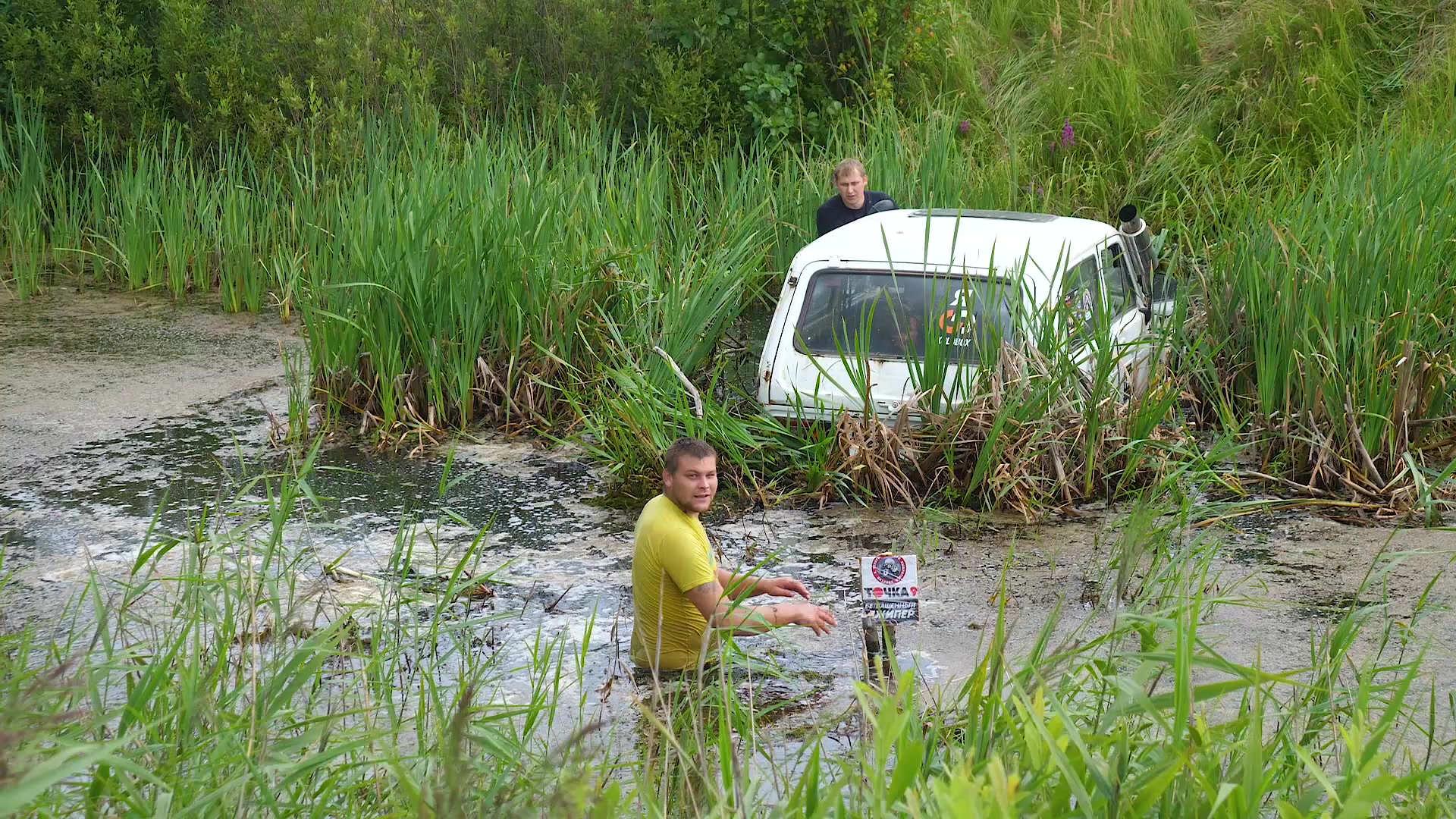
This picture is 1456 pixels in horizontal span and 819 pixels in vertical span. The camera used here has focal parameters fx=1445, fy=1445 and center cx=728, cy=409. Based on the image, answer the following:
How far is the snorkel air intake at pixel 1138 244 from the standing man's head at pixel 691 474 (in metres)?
4.15

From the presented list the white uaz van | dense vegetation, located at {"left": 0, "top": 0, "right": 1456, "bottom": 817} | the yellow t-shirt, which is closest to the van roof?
the white uaz van

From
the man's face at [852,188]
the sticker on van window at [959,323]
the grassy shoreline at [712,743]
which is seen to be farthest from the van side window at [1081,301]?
the grassy shoreline at [712,743]

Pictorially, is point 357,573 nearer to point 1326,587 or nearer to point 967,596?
point 967,596

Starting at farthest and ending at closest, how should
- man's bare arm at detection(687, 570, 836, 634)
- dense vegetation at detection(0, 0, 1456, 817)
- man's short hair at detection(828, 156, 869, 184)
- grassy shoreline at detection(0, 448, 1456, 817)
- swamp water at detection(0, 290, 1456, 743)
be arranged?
man's short hair at detection(828, 156, 869, 184) → swamp water at detection(0, 290, 1456, 743) → man's bare arm at detection(687, 570, 836, 634) → dense vegetation at detection(0, 0, 1456, 817) → grassy shoreline at detection(0, 448, 1456, 817)

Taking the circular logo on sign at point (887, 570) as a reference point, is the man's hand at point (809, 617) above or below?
below

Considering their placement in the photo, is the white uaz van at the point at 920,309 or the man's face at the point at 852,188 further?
the man's face at the point at 852,188

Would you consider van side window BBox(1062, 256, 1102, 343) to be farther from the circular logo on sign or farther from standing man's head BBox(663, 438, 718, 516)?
the circular logo on sign

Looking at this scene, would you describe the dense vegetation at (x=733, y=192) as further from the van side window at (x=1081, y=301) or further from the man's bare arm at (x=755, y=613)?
the man's bare arm at (x=755, y=613)

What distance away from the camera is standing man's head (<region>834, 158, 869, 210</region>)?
845cm

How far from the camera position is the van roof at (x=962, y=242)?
22.0ft

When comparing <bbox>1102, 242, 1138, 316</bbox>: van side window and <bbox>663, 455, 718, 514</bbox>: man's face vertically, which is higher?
<bbox>1102, 242, 1138, 316</bbox>: van side window

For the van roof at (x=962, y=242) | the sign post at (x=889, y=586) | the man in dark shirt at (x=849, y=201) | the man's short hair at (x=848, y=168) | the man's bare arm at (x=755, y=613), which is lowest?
the man's bare arm at (x=755, y=613)

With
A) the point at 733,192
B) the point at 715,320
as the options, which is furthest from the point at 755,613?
the point at 733,192

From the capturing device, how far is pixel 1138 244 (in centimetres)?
812
